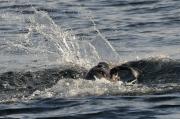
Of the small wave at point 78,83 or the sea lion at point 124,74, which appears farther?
the sea lion at point 124,74

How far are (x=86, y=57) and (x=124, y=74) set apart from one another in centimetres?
267

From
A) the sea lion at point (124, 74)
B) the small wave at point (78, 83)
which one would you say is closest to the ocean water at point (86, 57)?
the small wave at point (78, 83)

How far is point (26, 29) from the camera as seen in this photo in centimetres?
2202

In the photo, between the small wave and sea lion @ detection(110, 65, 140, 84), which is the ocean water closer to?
the small wave

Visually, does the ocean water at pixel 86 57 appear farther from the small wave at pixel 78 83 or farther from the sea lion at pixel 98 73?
the sea lion at pixel 98 73

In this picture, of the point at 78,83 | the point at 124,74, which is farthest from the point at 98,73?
the point at 124,74

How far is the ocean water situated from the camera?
1177cm

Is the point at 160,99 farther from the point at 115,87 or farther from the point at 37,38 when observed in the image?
the point at 37,38

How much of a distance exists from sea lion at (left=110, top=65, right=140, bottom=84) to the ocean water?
0.21 metres

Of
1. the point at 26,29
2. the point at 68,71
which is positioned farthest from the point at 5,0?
the point at 68,71

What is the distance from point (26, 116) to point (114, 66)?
10.8 ft

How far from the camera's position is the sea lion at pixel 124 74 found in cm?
1369

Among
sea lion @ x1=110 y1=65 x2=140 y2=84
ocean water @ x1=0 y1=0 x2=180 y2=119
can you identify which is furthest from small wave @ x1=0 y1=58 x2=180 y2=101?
sea lion @ x1=110 y1=65 x2=140 y2=84

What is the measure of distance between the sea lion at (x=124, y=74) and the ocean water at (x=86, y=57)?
8.4 inches
